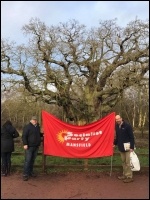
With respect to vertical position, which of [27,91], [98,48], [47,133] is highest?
[98,48]

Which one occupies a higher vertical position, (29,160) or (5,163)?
(29,160)

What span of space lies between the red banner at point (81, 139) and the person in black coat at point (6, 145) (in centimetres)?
118

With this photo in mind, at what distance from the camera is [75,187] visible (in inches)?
351

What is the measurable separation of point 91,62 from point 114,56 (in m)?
1.70

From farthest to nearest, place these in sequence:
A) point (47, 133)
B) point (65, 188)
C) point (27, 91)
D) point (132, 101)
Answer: point (132, 101), point (27, 91), point (47, 133), point (65, 188)

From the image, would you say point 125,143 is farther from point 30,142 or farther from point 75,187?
point 30,142

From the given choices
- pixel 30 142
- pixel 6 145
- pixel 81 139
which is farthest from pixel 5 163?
pixel 81 139

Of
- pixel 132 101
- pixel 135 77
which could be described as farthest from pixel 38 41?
pixel 132 101

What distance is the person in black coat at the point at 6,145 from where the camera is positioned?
33.5ft

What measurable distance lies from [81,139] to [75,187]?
2225 millimetres

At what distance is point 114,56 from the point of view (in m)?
22.0

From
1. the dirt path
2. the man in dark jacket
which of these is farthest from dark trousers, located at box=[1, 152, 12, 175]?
the man in dark jacket

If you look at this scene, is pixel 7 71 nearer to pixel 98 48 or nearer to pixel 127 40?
pixel 98 48

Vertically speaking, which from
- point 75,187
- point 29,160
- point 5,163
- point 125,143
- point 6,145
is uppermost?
point 125,143
